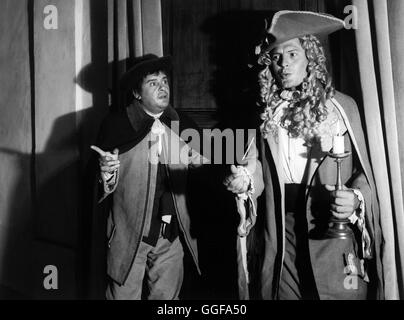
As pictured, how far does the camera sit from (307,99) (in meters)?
1.70

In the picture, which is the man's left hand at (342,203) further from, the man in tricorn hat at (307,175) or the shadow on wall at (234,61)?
the shadow on wall at (234,61)

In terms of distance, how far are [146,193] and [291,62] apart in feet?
2.07

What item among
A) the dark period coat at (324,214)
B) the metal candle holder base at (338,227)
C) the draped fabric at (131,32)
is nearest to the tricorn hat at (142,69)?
the draped fabric at (131,32)

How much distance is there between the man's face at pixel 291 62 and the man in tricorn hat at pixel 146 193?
1.21 feet

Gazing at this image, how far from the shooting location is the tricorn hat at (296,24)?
1.67 m

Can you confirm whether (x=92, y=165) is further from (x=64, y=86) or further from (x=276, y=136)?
(x=276, y=136)

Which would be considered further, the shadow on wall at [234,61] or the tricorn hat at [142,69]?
the shadow on wall at [234,61]

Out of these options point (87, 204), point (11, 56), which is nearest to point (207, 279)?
point (87, 204)

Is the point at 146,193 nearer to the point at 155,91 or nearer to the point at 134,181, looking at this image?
the point at 134,181

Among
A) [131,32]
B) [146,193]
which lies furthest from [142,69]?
[146,193]

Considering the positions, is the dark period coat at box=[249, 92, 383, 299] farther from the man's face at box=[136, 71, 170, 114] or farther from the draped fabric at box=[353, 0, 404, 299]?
the man's face at box=[136, 71, 170, 114]

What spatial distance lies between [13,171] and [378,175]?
146 centimetres

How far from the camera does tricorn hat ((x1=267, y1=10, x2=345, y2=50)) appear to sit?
5.48 feet
